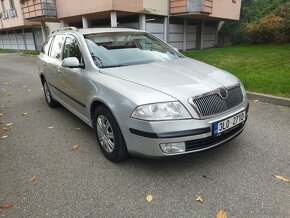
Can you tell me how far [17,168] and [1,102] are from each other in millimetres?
3943

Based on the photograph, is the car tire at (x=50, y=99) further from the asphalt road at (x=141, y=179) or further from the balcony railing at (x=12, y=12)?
the balcony railing at (x=12, y=12)

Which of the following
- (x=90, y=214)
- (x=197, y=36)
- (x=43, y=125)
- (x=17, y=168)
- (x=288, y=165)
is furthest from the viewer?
(x=197, y=36)

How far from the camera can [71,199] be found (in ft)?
8.61

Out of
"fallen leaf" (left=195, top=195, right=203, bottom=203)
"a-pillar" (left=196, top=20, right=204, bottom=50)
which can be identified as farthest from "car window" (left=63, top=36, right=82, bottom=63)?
"a-pillar" (left=196, top=20, right=204, bottom=50)

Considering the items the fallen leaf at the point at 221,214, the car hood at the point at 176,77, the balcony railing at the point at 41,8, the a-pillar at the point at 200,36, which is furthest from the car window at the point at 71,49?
the a-pillar at the point at 200,36

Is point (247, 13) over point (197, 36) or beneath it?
over

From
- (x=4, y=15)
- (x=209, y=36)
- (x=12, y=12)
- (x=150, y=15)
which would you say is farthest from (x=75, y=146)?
(x=4, y=15)

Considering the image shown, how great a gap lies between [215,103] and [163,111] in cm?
61

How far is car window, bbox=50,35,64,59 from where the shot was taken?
464 cm

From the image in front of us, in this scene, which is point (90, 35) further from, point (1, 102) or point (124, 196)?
point (1, 102)

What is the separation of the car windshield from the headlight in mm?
1120

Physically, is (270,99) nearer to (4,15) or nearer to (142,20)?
(142,20)

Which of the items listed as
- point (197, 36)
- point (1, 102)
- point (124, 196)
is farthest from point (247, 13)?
point (124, 196)

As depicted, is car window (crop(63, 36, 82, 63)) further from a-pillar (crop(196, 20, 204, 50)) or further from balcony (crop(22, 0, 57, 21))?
a-pillar (crop(196, 20, 204, 50))
